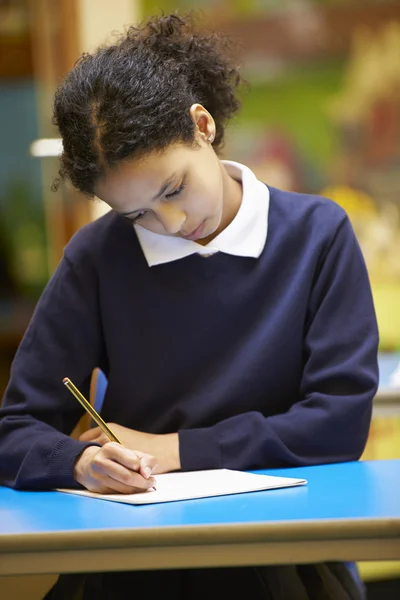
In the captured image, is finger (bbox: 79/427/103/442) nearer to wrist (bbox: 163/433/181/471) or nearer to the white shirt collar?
wrist (bbox: 163/433/181/471)

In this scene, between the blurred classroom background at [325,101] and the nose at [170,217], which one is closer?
the nose at [170,217]

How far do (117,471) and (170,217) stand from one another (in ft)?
1.24

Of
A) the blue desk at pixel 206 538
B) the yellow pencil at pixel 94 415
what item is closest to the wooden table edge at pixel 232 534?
the blue desk at pixel 206 538

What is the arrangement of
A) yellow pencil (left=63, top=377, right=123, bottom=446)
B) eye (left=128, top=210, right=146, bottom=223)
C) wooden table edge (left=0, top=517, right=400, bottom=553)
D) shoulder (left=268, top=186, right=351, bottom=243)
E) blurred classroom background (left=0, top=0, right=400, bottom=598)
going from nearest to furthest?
wooden table edge (left=0, top=517, right=400, bottom=553) → yellow pencil (left=63, top=377, right=123, bottom=446) → eye (left=128, top=210, right=146, bottom=223) → shoulder (left=268, top=186, right=351, bottom=243) → blurred classroom background (left=0, top=0, right=400, bottom=598)

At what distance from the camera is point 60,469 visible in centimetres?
131

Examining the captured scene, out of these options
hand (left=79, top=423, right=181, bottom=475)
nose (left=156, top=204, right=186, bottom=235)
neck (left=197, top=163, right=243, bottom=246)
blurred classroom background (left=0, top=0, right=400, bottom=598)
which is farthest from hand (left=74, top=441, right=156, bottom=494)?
blurred classroom background (left=0, top=0, right=400, bottom=598)

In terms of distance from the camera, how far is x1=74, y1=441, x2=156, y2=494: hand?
121 cm

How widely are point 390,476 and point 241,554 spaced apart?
326mm

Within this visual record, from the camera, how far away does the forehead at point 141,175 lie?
4.33ft

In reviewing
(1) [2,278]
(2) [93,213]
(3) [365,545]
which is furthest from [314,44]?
(3) [365,545]

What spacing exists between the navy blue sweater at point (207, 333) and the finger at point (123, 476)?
0.71ft

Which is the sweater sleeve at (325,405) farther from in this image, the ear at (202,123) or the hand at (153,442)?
the ear at (202,123)

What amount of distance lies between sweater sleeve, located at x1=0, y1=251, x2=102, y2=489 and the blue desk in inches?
14.7

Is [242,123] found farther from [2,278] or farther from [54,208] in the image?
[2,278]
